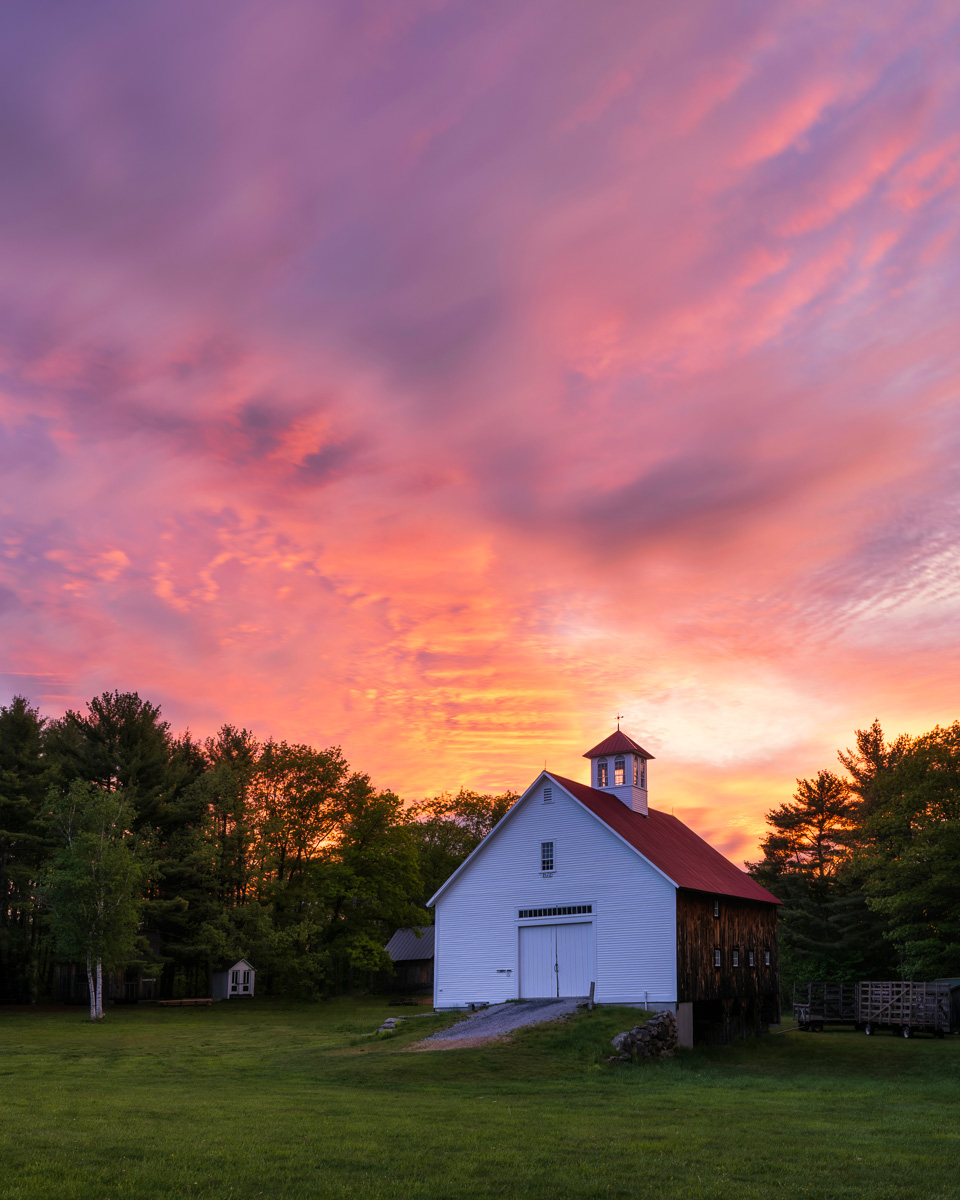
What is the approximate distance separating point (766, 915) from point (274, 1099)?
3151 cm

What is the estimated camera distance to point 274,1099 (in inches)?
724

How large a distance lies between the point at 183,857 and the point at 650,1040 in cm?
3558

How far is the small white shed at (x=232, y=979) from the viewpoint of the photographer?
61.8 meters

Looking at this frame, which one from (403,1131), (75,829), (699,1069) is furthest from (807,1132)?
(75,829)

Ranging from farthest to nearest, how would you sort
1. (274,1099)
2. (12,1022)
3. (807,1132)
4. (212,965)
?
1. (212,965)
2. (12,1022)
3. (274,1099)
4. (807,1132)

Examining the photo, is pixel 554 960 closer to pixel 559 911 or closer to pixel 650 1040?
pixel 559 911

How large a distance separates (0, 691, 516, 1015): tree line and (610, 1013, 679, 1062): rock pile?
2537 centimetres

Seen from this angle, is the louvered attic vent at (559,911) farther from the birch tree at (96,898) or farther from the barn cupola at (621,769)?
the birch tree at (96,898)

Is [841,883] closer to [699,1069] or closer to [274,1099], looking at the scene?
[699,1069]

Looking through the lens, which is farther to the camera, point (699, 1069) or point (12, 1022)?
point (12, 1022)

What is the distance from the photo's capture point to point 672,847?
39969 mm

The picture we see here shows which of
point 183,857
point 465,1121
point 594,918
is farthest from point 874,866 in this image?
point 183,857

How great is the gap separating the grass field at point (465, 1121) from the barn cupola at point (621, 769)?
11.7 metres

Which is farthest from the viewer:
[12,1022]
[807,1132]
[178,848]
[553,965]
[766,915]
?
[178,848]
